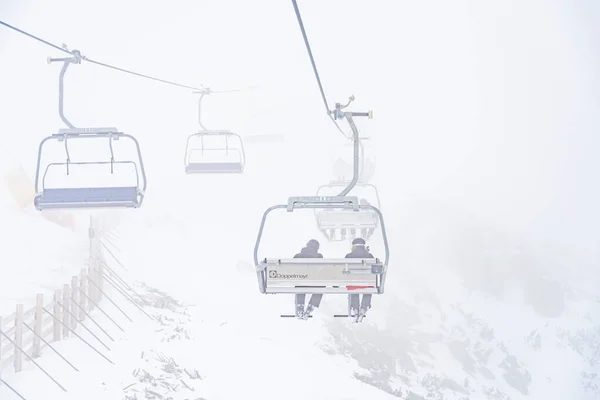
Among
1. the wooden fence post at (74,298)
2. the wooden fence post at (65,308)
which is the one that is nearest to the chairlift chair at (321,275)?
the wooden fence post at (65,308)

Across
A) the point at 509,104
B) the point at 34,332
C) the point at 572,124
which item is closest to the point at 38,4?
the point at 34,332

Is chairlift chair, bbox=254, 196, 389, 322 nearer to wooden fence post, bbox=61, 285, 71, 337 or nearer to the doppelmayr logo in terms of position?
the doppelmayr logo

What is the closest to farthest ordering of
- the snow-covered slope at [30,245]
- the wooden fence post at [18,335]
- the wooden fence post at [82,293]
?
the wooden fence post at [18,335]
the wooden fence post at [82,293]
the snow-covered slope at [30,245]

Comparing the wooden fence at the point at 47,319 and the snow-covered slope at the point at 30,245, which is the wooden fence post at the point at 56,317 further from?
the snow-covered slope at the point at 30,245

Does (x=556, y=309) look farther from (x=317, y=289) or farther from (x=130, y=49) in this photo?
(x=130, y=49)

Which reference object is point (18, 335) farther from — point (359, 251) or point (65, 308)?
point (359, 251)

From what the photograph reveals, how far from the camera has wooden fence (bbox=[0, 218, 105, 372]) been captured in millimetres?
10367

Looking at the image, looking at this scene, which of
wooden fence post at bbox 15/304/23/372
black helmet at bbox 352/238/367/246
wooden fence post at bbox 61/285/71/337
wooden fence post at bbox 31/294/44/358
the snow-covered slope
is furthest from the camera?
the snow-covered slope

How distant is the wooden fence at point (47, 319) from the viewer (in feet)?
34.0

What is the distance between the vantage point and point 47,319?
39.4 ft

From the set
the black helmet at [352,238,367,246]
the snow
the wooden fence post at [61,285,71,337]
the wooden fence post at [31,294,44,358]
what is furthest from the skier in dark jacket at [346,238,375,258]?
the wooden fence post at [61,285,71,337]

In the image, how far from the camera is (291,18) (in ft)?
324

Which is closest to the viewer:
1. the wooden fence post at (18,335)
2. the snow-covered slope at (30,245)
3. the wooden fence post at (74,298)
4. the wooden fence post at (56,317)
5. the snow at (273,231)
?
the wooden fence post at (18,335)

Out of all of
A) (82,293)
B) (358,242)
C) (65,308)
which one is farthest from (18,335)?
(358,242)
